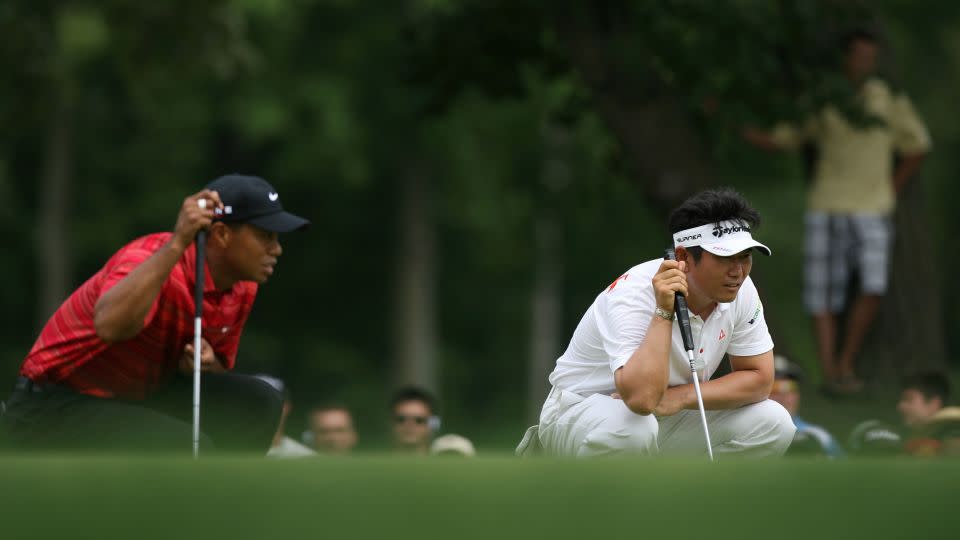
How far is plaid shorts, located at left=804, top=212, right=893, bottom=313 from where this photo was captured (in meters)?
11.0

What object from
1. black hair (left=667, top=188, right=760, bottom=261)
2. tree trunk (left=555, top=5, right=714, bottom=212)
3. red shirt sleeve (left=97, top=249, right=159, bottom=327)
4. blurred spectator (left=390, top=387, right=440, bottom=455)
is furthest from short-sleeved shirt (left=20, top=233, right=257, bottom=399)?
tree trunk (left=555, top=5, right=714, bottom=212)

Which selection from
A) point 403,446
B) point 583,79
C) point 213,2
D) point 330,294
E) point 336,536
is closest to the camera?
point 336,536

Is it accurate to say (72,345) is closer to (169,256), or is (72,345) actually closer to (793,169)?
(169,256)

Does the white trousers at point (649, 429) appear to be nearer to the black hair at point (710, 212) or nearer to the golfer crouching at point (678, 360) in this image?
the golfer crouching at point (678, 360)

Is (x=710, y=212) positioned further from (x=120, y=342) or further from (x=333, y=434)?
(x=333, y=434)

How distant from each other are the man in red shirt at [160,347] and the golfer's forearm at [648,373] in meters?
1.30

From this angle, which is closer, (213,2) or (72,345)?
(72,345)

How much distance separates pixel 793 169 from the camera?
27.1 m

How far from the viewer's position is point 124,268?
5609 mm

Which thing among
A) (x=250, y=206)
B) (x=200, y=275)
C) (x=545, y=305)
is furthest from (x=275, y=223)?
(x=545, y=305)

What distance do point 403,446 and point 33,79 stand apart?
935cm

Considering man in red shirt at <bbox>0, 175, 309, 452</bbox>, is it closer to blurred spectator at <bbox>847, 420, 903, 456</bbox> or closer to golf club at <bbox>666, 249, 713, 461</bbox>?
golf club at <bbox>666, 249, 713, 461</bbox>

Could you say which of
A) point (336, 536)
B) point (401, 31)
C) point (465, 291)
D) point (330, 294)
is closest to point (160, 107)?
point (330, 294)

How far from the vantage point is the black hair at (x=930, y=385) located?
32.5ft
